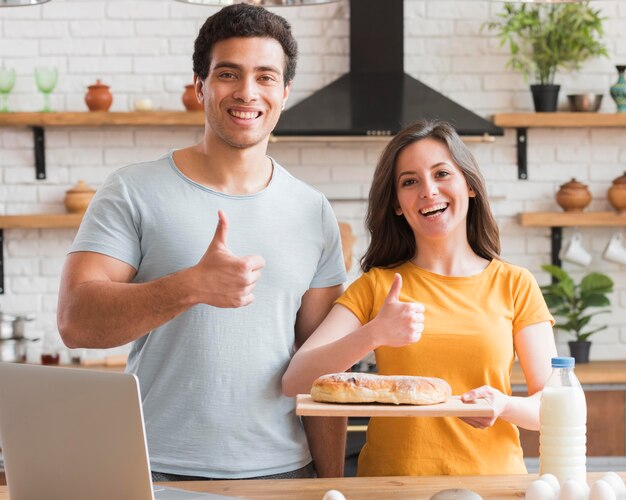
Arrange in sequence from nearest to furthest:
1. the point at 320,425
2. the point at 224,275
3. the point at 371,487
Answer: the point at 224,275, the point at 371,487, the point at 320,425

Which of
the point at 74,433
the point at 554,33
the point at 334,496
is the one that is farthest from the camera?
the point at 554,33

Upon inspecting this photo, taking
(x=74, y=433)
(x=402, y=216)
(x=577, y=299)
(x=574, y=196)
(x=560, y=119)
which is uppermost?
(x=560, y=119)

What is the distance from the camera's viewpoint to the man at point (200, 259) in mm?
2045

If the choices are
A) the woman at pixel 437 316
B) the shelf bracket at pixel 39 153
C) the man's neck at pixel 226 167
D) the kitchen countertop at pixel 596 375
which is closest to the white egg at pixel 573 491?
the woman at pixel 437 316

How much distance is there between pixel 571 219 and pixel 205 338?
116 inches

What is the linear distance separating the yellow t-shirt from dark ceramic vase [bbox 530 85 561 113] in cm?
262

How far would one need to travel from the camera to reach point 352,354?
1.95 m

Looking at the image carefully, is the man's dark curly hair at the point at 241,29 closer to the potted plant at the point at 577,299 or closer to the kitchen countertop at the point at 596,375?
the kitchen countertop at the point at 596,375

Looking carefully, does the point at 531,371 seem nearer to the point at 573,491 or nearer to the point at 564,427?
the point at 564,427

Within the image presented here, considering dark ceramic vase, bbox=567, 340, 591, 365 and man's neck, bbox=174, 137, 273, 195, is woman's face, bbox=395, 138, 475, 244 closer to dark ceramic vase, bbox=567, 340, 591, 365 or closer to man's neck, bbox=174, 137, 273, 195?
man's neck, bbox=174, 137, 273, 195

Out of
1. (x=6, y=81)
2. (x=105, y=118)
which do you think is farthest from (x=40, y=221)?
(x=6, y=81)

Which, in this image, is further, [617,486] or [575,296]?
[575,296]

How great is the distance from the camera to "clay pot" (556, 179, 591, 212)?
4.63m

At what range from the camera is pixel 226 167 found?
216 centimetres
